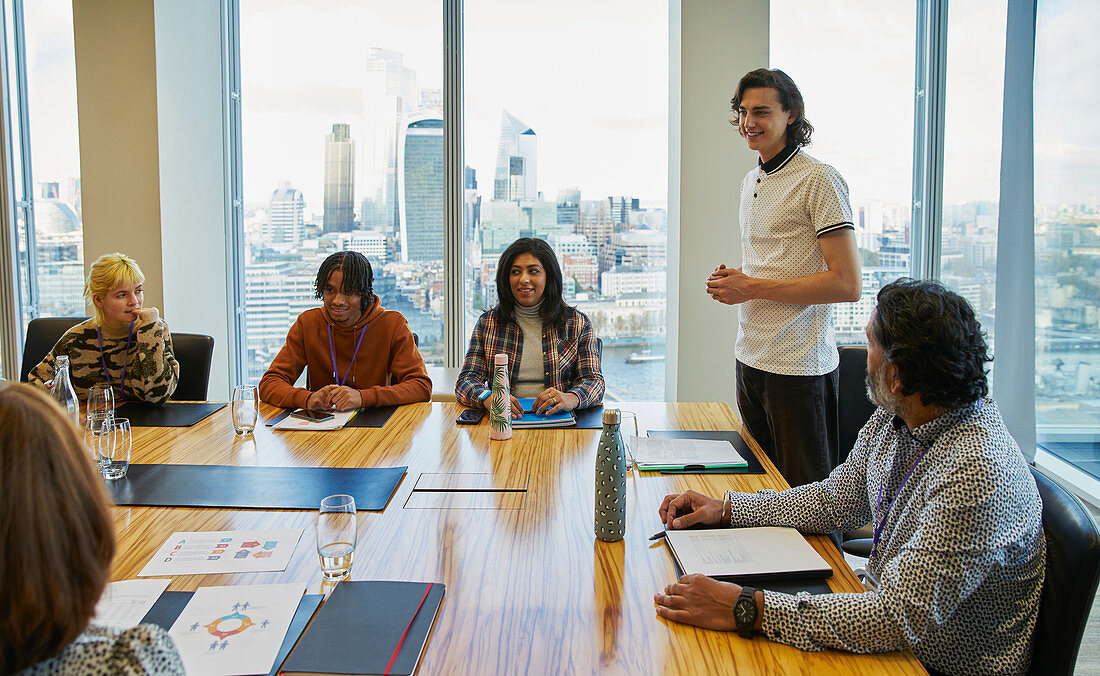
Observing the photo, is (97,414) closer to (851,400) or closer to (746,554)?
(746,554)

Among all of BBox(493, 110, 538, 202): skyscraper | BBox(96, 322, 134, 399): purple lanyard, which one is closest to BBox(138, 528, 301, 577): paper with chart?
BBox(96, 322, 134, 399): purple lanyard

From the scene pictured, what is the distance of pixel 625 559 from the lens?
1.48m

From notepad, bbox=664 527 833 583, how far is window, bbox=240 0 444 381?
10.4 feet

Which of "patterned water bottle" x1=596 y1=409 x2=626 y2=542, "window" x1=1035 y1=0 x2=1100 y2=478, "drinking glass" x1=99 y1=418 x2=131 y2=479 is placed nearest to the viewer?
"patterned water bottle" x1=596 y1=409 x2=626 y2=542

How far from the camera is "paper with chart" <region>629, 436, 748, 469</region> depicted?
202 cm

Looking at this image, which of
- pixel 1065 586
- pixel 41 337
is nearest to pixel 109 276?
pixel 41 337

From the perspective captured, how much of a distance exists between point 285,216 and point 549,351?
2429 mm

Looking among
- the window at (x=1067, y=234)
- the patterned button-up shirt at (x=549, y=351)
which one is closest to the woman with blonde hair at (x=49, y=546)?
the patterned button-up shirt at (x=549, y=351)

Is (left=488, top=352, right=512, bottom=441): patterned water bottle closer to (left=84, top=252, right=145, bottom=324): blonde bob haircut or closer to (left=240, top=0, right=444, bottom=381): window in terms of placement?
(left=84, top=252, right=145, bottom=324): blonde bob haircut

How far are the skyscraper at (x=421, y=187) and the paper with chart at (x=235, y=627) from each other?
3.33 meters

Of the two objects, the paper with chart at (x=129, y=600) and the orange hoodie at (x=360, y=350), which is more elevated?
the orange hoodie at (x=360, y=350)

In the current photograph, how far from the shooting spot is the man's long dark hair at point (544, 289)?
2930mm

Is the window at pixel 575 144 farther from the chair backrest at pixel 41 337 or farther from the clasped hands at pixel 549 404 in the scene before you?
the chair backrest at pixel 41 337

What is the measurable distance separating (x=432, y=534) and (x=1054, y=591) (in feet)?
3.65
